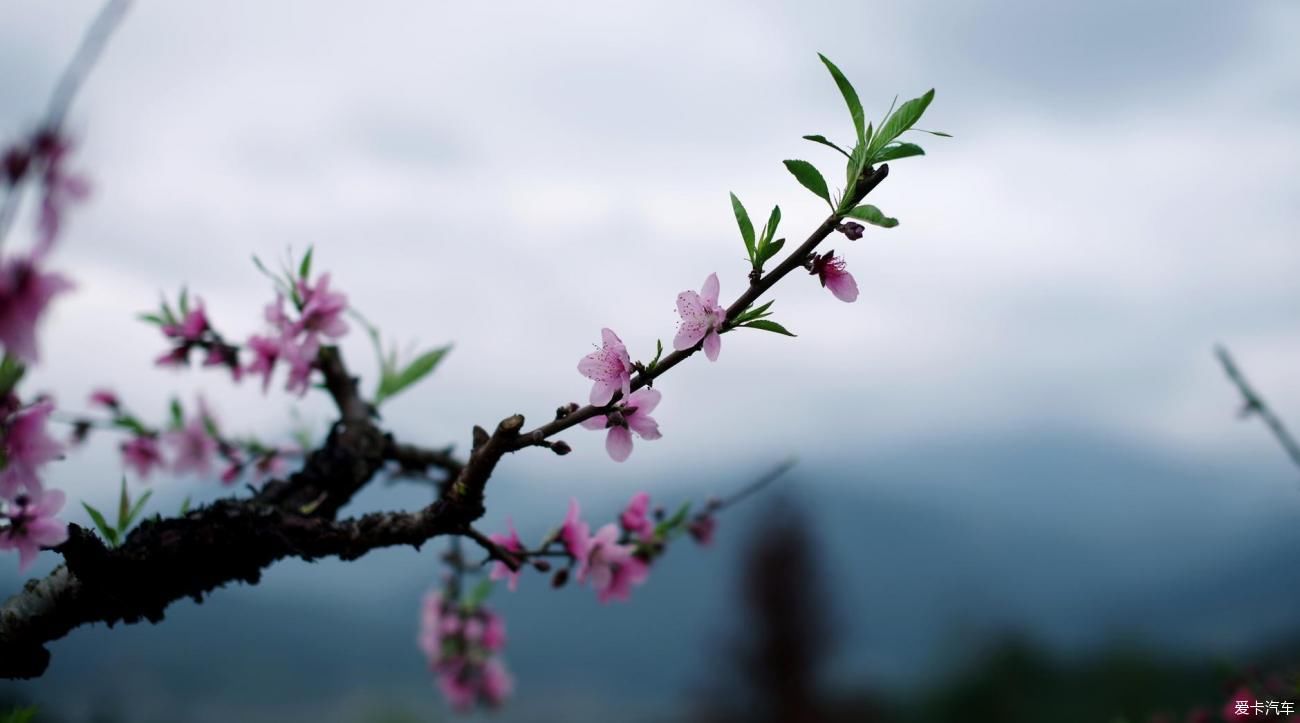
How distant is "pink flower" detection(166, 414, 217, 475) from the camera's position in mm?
2865

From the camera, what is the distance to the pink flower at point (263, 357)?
2426mm

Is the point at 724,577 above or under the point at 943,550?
under

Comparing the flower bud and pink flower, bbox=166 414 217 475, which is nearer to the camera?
the flower bud

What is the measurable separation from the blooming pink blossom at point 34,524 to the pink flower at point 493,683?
200 cm

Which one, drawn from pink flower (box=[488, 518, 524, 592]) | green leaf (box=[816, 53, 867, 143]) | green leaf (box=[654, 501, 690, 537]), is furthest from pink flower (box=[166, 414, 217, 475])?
green leaf (box=[816, 53, 867, 143])

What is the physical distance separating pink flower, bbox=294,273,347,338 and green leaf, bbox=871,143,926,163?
1.48 m

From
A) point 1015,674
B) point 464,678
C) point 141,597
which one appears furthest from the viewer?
point 1015,674

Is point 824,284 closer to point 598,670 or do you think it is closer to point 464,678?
point 464,678

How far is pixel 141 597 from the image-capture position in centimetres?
163

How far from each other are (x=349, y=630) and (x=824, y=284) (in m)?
127

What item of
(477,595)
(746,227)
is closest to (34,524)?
(746,227)

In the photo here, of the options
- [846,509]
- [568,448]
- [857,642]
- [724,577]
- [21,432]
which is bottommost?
[568,448]

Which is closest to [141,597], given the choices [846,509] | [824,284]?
[824,284]

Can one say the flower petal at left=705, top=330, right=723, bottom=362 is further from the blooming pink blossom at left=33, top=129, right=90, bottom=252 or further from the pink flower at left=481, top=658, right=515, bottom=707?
the pink flower at left=481, top=658, right=515, bottom=707
